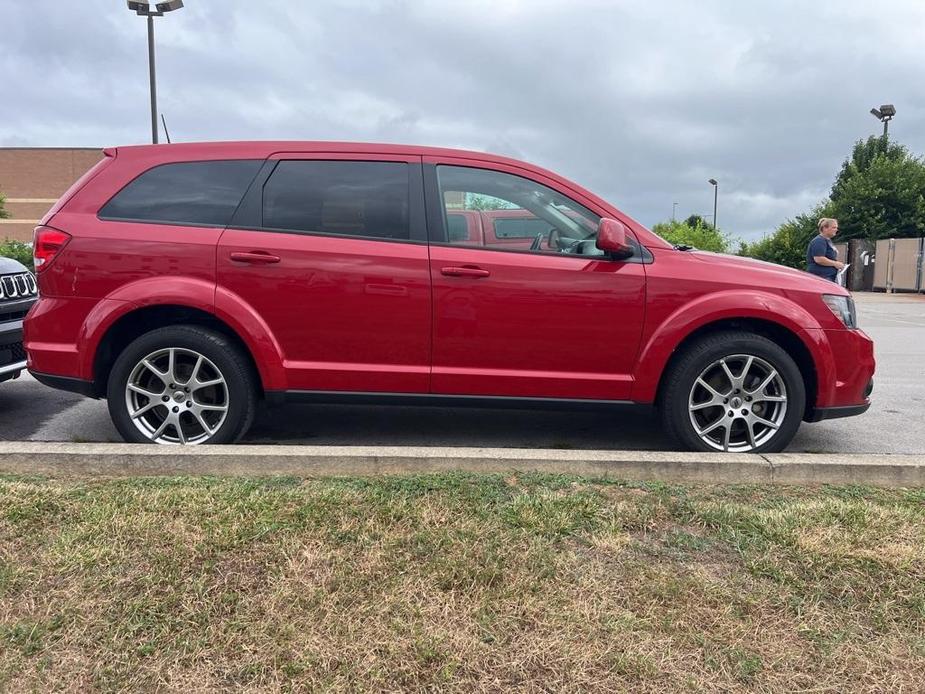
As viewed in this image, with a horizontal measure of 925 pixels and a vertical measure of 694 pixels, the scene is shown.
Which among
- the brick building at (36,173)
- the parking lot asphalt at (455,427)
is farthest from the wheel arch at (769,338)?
the brick building at (36,173)

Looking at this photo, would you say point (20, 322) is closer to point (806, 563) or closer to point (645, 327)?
point (645, 327)

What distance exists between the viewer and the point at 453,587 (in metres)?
2.29

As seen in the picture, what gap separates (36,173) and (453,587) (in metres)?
62.9

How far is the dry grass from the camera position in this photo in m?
1.94

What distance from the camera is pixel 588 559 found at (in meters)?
2.49

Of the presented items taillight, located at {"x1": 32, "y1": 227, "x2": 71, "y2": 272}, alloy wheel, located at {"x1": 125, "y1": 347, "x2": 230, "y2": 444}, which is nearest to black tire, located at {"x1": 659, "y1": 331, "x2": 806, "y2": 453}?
alloy wheel, located at {"x1": 125, "y1": 347, "x2": 230, "y2": 444}

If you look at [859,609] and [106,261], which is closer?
[859,609]

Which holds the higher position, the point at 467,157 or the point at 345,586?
the point at 467,157

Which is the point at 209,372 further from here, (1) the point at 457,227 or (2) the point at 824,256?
(2) the point at 824,256

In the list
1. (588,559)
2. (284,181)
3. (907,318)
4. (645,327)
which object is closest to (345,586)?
(588,559)

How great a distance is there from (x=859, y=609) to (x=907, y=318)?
1520 centimetres

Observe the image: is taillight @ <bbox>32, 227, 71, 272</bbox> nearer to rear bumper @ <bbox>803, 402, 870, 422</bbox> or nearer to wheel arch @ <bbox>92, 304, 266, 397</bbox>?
wheel arch @ <bbox>92, 304, 266, 397</bbox>

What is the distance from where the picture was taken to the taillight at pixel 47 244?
368cm

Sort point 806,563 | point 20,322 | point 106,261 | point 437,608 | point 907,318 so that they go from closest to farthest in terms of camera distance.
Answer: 1. point 437,608
2. point 806,563
3. point 106,261
4. point 20,322
5. point 907,318
